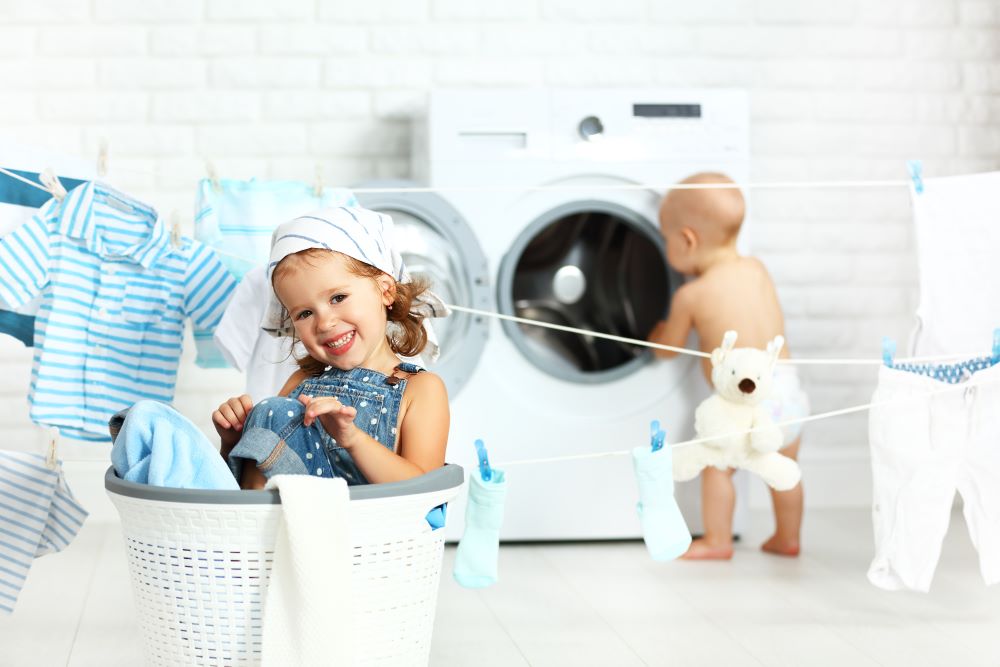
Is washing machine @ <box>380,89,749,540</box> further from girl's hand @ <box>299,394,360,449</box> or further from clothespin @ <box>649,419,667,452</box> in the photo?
girl's hand @ <box>299,394,360,449</box>

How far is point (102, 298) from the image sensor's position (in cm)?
198

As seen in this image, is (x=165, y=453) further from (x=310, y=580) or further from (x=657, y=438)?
(x=657, y=438)

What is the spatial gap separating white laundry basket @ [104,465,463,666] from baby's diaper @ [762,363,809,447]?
136 centimetres

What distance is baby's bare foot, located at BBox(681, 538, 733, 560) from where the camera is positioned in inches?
98.6

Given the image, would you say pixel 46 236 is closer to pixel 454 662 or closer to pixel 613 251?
pixel 454 662

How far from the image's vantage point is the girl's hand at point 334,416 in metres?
1.31

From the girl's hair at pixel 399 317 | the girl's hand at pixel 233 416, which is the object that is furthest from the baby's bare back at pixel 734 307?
the girl's hand at pixel 233 416

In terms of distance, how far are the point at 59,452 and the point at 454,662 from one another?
1.49m

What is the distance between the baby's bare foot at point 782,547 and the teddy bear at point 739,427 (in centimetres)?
18

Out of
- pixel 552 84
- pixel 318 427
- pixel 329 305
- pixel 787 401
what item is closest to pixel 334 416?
pixel 318 427

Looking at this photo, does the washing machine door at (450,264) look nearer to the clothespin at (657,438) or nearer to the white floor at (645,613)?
the white floor at (645,613)

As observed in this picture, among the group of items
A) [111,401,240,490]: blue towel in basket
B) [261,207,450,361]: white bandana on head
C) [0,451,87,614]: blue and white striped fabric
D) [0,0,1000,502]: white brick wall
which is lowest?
[0,451,87,614]: blue and white striped fabric

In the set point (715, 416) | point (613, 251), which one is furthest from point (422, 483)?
point (613, 251)

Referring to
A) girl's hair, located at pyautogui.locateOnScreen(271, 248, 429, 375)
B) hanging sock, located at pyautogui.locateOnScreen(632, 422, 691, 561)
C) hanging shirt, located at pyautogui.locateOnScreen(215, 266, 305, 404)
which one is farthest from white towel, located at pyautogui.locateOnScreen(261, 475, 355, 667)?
hanging shirt, located at pyautogui.locateOnScreen(215, 266, 305, 404)
